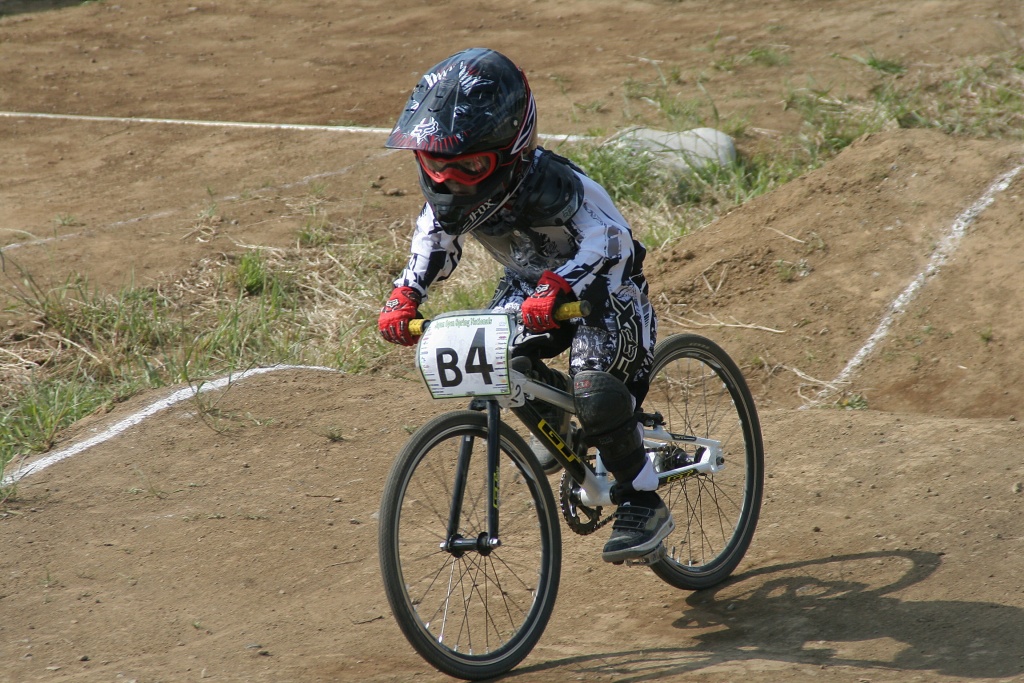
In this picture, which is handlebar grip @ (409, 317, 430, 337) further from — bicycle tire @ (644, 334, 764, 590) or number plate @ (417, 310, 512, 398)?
bicycle tire @ (644, 334, 764, 590)

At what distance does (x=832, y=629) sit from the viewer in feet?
12.8

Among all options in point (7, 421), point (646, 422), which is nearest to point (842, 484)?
point (646, 422)

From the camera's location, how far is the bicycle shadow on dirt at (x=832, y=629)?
11.8ft

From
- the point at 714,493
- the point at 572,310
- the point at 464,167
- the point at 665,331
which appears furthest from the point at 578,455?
the point at 665,331

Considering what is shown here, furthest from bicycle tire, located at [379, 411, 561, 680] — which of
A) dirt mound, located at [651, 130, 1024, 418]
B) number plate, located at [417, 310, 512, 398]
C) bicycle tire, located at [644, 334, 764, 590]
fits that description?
dirt mound, located at [651, 130, 1024, 418]

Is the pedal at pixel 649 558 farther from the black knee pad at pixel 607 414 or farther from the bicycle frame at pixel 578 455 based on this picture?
the black knee pad at pixel 607 414

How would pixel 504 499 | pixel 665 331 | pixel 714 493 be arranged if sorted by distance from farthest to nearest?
pixel 665 331 < pixel 714 493 < pixel 504 499

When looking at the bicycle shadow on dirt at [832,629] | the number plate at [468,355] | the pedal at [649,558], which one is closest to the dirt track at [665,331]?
the bicycle shadow on dirt at [832,629]

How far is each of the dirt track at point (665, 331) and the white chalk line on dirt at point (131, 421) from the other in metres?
0.09

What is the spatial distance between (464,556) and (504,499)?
0.40 metres

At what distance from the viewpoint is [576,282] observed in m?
3.53

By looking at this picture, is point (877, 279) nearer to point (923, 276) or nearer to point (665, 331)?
point (923, 276)

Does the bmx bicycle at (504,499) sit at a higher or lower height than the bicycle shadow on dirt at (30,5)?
lower

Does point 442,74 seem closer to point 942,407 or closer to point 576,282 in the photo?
point 576,282
